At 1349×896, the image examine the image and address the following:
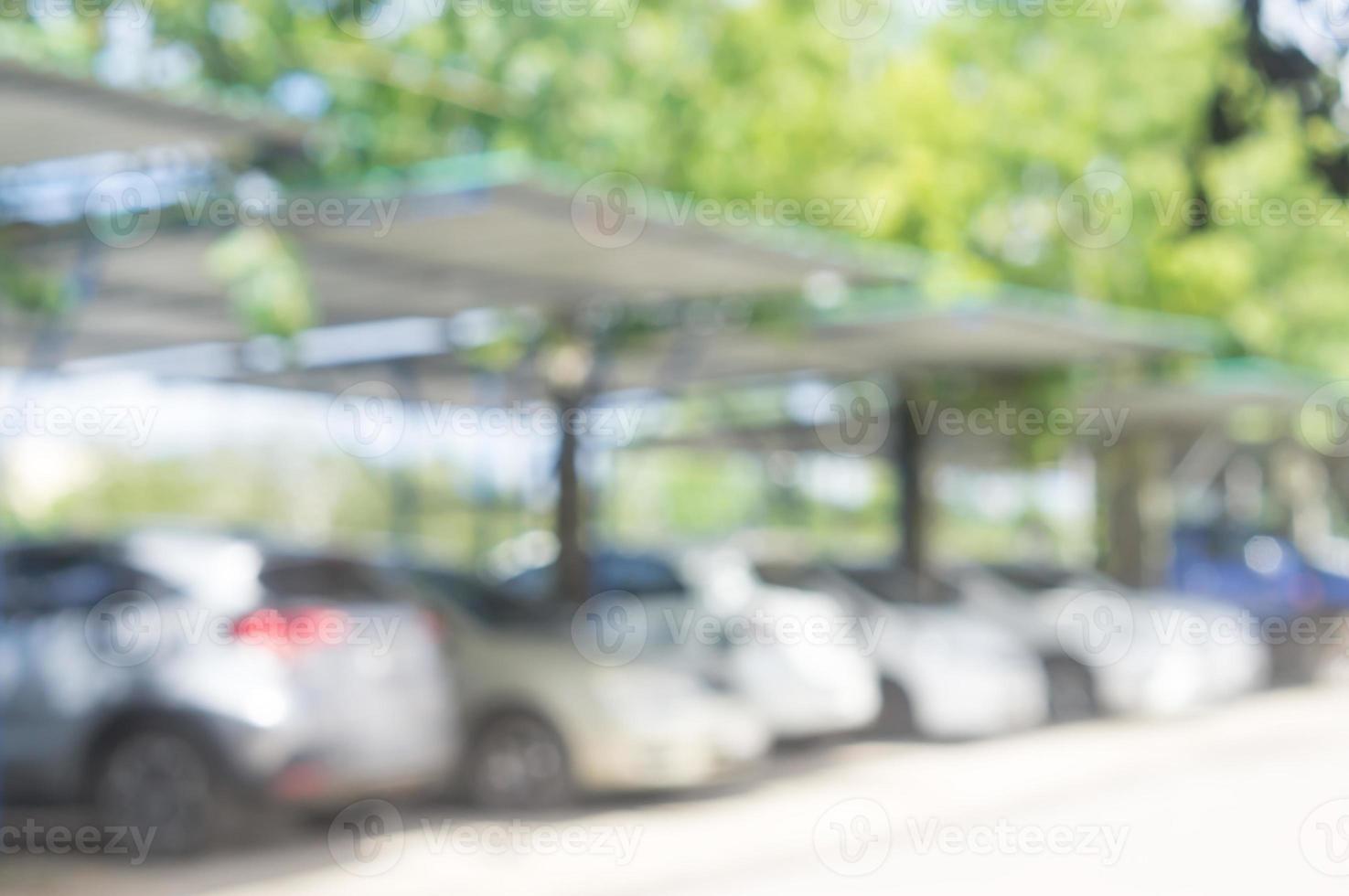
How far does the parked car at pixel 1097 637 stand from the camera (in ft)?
55.6

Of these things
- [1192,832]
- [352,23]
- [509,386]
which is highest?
[352,23]

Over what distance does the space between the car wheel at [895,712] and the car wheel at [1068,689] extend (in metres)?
2.34

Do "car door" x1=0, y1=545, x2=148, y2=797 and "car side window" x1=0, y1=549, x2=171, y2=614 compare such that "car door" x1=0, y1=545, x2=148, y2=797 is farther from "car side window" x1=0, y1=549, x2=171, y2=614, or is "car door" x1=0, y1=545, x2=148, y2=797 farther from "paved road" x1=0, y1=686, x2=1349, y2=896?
"paved road" x1=0, y1=686, x2=1349, y2=896

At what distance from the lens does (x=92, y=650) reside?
9297 millimetres

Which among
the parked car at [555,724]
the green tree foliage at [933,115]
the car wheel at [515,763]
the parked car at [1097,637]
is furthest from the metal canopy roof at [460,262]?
the parked car at [1097,637]

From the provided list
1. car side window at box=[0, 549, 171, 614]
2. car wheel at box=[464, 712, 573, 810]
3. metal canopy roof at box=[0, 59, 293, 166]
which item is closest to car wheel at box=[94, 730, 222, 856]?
car side window at box=[0, 549, 171, 614]

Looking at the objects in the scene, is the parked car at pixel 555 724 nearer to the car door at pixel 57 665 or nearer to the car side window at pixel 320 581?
the car side window at pixel 320 581

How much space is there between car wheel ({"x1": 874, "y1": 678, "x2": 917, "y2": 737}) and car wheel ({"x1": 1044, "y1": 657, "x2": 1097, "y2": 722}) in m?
2.34

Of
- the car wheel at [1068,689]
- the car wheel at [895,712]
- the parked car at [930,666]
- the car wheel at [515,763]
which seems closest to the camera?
the car wheel at [515,763]

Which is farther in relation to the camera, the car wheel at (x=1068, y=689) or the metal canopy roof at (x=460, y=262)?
the car wheel at (x=1068, y=689)

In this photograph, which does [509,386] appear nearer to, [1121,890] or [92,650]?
[92,650]

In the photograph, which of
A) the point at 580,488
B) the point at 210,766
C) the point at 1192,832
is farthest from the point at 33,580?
the point at 1192,832

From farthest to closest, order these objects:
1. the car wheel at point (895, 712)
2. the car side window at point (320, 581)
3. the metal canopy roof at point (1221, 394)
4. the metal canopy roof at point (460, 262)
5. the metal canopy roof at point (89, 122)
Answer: the metal canopy roof at point (1221, 394)
the car wheel at point (895, 712)
the metal canopy roof at point (460, 262)
the car side window at point (320, 581)
the metal canopy roof at point (89, 122)

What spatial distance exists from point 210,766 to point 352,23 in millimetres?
4859
